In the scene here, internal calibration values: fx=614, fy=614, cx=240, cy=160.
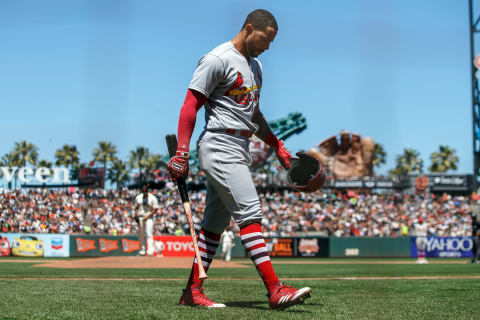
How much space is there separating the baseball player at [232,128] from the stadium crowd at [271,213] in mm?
24365

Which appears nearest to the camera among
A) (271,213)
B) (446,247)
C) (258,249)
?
(258,249)

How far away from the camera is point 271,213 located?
117 feet

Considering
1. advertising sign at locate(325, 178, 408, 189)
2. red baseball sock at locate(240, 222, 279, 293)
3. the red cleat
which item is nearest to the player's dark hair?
red baseball sock at locate(240, 222, 279, 293)

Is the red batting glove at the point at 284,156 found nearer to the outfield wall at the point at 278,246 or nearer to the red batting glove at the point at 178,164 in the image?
the red batting glove at the point at 178,164

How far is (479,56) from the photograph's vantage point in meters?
25.8

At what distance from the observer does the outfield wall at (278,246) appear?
25.8 m

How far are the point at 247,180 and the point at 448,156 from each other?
252 feet

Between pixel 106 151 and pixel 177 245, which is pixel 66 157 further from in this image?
A: pixel 177 245

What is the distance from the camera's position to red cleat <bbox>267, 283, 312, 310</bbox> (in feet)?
12.7

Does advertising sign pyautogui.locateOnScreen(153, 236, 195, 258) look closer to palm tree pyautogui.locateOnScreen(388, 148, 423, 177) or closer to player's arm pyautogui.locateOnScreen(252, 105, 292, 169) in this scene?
player's arm pyautogui.locateOnScreen(252, 105, 292, 169)

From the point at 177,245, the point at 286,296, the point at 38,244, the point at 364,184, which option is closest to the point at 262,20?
the point at 286,296

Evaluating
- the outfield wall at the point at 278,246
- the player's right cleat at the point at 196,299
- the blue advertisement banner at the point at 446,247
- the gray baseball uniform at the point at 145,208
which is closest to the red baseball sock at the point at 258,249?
the player's right cleat at the point at 196,299

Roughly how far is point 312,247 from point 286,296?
84.7ft

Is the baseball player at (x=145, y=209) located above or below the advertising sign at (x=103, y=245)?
above
